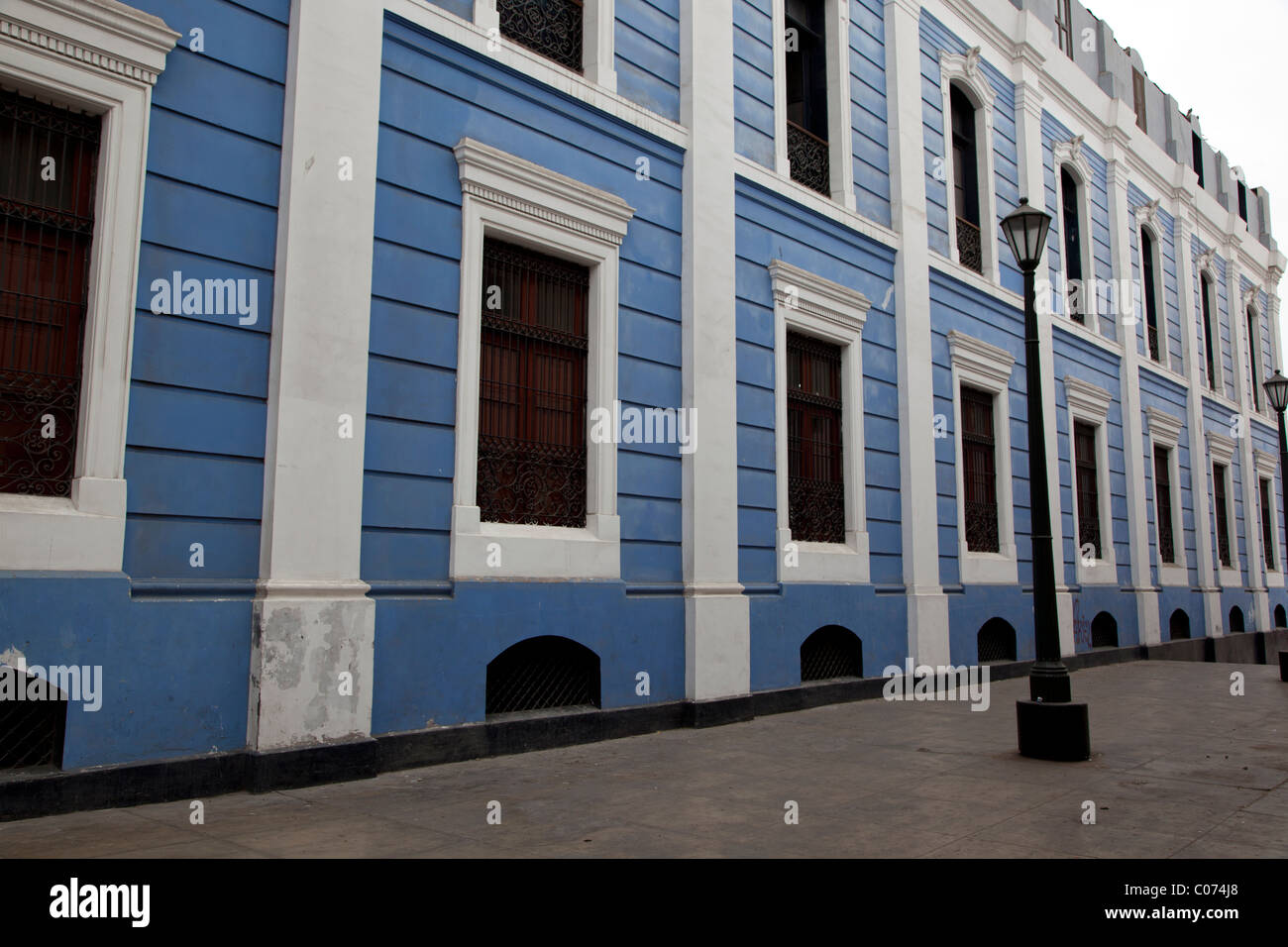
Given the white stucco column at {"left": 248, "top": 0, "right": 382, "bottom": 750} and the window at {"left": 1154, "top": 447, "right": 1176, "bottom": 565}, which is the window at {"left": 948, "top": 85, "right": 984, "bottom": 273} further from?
the white stucco column at {"left": 248, "top": 0, "right": 382, "bottom": 750}

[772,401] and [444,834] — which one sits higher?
[772,401]

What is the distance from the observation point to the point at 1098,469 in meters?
18.3

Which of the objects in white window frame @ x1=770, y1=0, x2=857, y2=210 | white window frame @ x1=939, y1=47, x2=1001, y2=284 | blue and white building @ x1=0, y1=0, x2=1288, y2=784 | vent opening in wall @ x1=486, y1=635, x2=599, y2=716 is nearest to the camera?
blue and white building @ x1=0, y1=0, x2=1288, y2=784

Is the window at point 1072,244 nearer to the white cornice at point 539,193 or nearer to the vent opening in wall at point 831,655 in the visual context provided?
the vent opening in wall at point 831,655

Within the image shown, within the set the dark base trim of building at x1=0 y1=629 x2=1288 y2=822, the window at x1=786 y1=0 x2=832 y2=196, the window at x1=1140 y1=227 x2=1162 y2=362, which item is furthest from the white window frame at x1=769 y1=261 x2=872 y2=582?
the window at x1=1140 y1=227 x2=1162 y2=362

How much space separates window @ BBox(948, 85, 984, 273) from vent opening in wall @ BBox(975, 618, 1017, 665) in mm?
5523

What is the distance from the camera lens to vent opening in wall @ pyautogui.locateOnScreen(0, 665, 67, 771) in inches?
216

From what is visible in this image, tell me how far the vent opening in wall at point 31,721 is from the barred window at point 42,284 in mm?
1121

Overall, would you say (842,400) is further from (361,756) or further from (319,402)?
(361,756)
